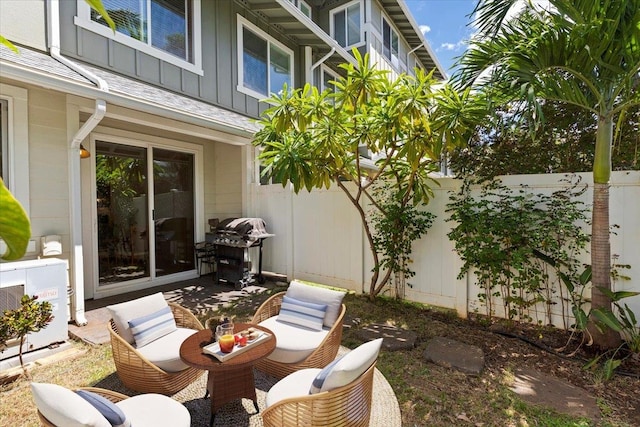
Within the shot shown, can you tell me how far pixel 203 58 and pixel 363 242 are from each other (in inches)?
196

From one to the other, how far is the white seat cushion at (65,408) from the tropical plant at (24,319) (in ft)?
6.81

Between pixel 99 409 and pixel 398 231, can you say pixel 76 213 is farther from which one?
pixel 398 231

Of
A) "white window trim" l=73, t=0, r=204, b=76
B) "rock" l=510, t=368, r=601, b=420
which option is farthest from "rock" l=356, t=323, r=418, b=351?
"white window trim" l=73, t=0, r=204, b=76

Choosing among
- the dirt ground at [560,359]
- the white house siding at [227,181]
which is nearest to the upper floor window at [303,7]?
the white house siding at [227,181]

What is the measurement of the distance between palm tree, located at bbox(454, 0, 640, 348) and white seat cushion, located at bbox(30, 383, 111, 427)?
4.14 m

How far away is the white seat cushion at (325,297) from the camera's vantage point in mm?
3578

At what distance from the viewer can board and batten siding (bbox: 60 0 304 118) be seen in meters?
5.01

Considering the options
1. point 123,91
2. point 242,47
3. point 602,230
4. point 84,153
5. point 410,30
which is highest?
point 410,30

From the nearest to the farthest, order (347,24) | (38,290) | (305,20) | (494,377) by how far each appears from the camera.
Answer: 1. (494,377)
2. (38,290)
3. (305,20)
4. (347,24)

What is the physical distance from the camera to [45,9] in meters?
4.60

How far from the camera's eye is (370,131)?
4.53m

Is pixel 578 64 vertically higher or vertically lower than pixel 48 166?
higher

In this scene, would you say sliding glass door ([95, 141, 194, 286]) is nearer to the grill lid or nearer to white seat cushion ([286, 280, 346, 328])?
the grill lid

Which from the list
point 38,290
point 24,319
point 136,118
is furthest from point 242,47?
point 24,319
